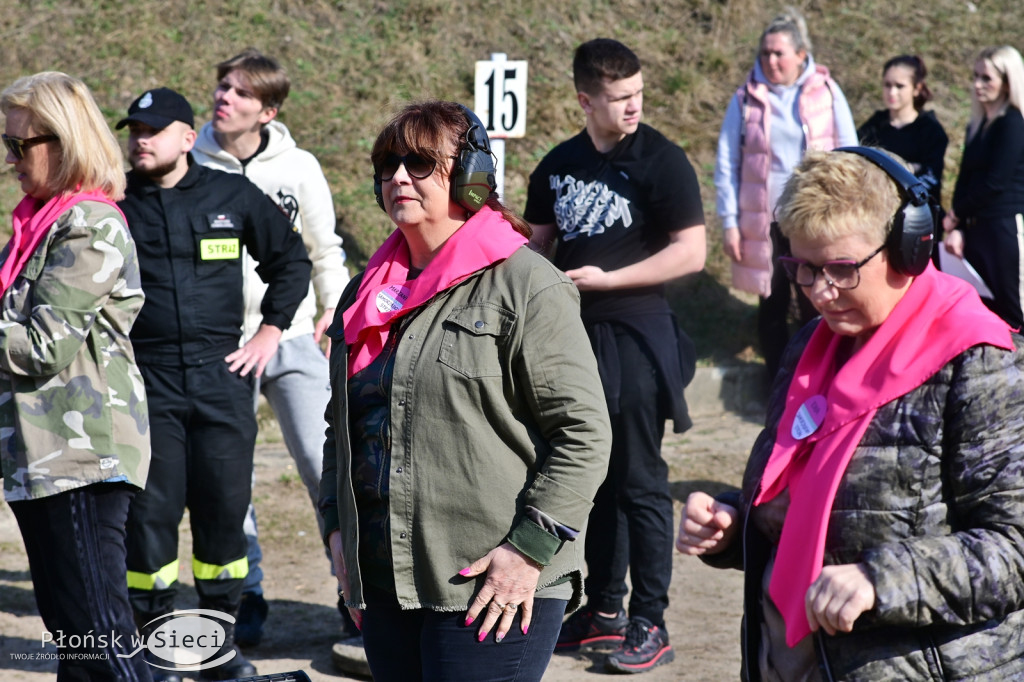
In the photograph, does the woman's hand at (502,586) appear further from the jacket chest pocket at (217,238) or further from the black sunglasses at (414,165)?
the jacket chest pocket at (217,238)

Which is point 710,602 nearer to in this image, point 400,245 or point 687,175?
point 687,175

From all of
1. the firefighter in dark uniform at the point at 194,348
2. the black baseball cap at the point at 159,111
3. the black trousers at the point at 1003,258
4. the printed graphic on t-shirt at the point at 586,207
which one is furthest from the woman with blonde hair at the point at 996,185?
the black baseball cap at the point at 159,111

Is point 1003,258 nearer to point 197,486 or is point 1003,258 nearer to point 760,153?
point 760,153

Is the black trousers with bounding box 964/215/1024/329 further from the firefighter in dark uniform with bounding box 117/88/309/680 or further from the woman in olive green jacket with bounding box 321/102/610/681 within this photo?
the woman in olive green jacket with bounding box 321/102/610/681

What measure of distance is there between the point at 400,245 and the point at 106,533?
138 cm

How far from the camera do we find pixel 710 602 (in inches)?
217

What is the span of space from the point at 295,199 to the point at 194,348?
1.07 metres

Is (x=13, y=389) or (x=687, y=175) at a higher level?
(x=687, y=175)

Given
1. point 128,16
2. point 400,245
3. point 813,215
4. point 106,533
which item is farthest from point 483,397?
point 128,16

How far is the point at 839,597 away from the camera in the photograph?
201cm

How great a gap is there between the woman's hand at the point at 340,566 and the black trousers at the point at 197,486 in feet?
5.75

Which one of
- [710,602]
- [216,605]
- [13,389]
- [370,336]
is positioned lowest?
[710,602]

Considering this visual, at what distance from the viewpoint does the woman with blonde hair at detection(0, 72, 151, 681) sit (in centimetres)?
334

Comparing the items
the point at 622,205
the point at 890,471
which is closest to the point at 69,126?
the point at 622,205
